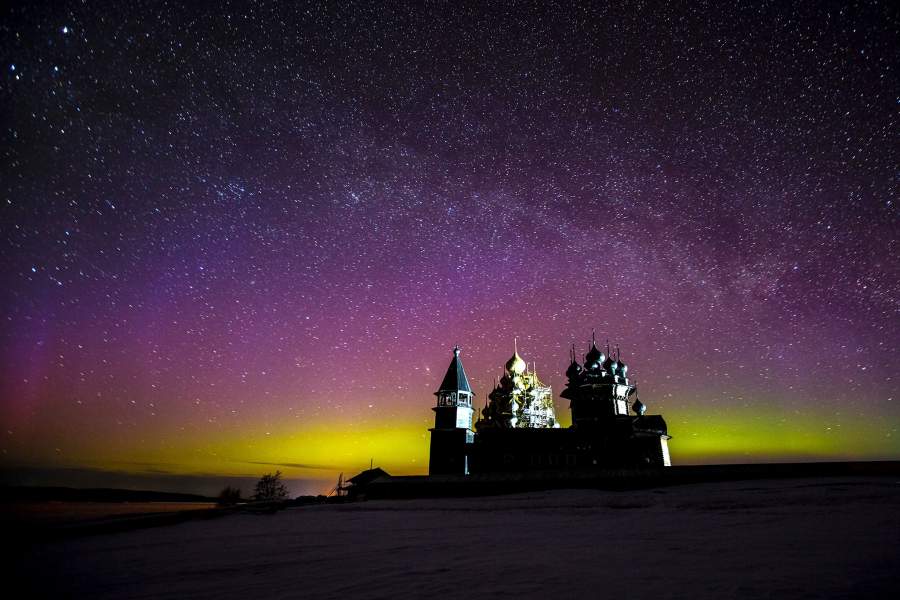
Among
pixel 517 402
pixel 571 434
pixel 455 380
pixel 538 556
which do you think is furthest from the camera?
pixel 517 402

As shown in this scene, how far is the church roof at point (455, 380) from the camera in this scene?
47.5m

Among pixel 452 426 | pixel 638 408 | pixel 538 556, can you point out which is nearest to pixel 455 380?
pixel 452 426

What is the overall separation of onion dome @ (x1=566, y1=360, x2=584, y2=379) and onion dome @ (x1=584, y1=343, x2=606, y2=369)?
1079mm

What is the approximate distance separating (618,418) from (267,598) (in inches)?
1640

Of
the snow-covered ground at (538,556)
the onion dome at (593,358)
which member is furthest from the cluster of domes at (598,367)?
the snow-covered ground at (538,556)

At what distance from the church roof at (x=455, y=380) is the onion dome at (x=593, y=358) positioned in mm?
13196

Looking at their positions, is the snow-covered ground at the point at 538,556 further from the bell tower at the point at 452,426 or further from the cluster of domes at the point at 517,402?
the cluster of domes at the point at 517,402

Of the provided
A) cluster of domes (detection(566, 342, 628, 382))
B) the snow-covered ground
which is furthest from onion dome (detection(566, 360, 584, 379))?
the snow-covered ground

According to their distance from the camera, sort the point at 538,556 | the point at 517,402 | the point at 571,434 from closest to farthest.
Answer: the point at 538,556
the point at 571,434
the point at 517,402

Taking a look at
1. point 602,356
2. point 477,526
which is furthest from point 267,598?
point 602,356

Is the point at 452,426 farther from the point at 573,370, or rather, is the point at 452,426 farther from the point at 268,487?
the point at 268,487

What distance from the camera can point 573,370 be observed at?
4972 centimetres

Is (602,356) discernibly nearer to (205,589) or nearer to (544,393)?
(544,393)

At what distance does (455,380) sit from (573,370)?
13.4m
